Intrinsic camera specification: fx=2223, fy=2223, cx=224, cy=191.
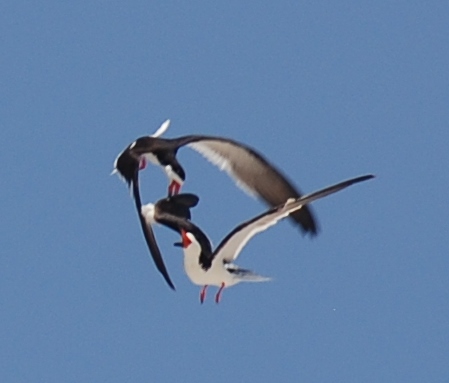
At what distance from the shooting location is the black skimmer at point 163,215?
43.4ft

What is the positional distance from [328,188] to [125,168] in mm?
1974

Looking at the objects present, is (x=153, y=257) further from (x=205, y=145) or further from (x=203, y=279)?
(x=205, y=145)

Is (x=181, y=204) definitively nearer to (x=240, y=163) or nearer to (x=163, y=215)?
(x=163, y=215)

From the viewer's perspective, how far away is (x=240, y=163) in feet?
51.2

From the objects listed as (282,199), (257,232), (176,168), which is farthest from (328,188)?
Answer: (282,199)

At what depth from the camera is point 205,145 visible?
50.3 ft

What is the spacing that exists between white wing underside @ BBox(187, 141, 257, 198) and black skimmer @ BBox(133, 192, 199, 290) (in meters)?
1.86

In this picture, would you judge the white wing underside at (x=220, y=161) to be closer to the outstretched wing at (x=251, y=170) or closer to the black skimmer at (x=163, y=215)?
the outstretched wing at (x=251, y=170)

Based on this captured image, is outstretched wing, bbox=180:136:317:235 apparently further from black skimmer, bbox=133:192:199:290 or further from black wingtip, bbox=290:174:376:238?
black skimmer, bbox=133:192:199:290

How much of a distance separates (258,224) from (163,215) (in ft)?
2.23

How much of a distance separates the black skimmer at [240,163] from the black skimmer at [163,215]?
30.3 inches

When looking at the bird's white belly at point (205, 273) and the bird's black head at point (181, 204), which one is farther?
the bird's black head at point (181, 204)

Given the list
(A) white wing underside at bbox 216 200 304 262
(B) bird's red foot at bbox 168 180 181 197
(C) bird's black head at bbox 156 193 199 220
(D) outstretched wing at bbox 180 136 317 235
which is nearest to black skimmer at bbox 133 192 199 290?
(C) bird's black head at bbox 156 193 199 220

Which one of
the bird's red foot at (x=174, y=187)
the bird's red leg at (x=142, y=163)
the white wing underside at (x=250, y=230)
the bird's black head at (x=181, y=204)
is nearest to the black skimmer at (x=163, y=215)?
the bird's black head at (x=181, y=204)
